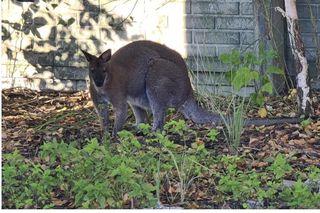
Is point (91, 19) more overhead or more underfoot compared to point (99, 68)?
more overhead

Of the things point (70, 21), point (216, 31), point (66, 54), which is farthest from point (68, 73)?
point (216, 31)

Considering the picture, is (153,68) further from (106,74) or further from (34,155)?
(34,155)

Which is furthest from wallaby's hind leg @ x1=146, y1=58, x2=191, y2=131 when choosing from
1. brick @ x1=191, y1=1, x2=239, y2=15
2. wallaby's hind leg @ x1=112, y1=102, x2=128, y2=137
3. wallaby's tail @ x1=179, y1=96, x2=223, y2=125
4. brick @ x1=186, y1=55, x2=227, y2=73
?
brick @ x1=191, y1=1, x2=239, y2=15

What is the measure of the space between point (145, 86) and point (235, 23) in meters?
2.14

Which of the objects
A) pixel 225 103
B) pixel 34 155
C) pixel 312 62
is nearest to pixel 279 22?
pixel 312 62

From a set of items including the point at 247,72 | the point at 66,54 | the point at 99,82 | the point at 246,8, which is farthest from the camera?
the point at 66,54

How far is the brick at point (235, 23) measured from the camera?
955 cm

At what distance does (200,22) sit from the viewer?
9.64 meters

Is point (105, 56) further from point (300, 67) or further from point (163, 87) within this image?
point (300, 67)

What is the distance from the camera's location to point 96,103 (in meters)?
7.73

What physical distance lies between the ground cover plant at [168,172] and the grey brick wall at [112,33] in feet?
7.25

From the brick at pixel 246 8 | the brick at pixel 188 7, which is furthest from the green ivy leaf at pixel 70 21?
the brick at pixel 246 8

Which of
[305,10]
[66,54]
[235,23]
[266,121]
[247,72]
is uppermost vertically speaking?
[305,10]

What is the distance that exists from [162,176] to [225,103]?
9.52ft
